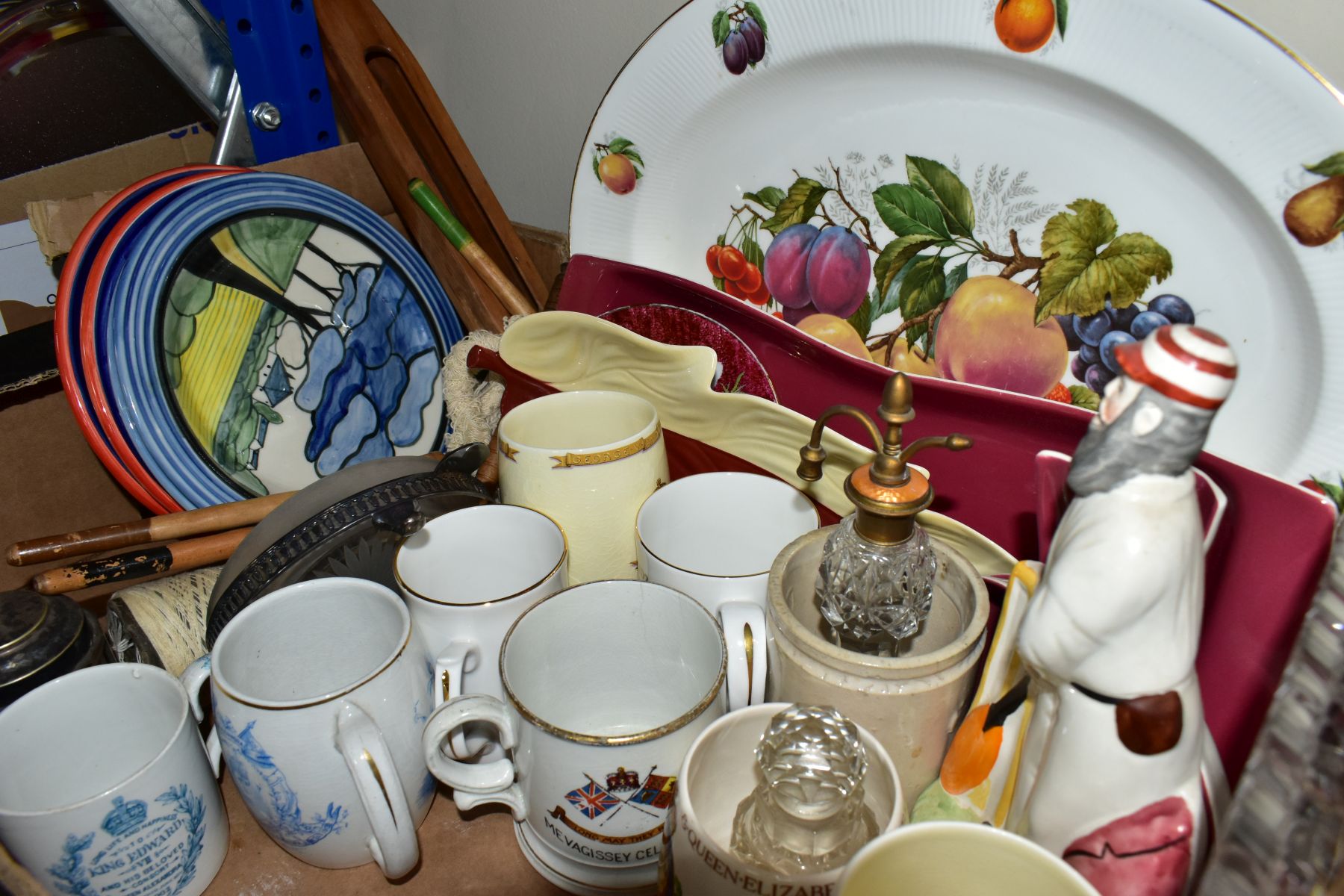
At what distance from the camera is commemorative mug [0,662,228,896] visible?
1.29ft

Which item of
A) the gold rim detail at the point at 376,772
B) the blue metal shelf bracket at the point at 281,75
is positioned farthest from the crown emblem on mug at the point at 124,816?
the blue metal shelf bracket at the point at 281,75

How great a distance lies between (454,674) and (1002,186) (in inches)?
15.6

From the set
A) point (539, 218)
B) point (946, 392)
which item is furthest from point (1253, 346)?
point (539, 218)

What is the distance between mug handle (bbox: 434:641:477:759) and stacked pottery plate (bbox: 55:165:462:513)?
0.25 meters

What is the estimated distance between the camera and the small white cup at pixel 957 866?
28cm

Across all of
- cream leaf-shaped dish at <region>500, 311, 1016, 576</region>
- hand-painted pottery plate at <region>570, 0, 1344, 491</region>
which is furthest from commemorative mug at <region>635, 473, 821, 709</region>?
hand-painted pottery plate at <region>570, 0, 1344, 491</region>

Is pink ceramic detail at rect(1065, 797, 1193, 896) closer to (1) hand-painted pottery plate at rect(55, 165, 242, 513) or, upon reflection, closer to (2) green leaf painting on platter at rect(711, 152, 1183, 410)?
(2) green leaf painting on platter at rect(711, 152, 1183, 410)

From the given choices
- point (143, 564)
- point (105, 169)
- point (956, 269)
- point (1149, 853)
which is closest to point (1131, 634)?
point (1149, 853)

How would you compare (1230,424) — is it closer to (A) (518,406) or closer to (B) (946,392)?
(B) (946,392)

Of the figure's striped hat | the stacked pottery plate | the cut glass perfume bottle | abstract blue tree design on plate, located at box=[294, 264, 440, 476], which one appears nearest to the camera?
the figure's striped hat

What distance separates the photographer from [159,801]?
16.3 inches

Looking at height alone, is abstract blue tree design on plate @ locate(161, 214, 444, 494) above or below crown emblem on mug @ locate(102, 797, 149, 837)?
above

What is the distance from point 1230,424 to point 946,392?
13 cm

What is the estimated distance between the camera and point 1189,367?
0.26m
